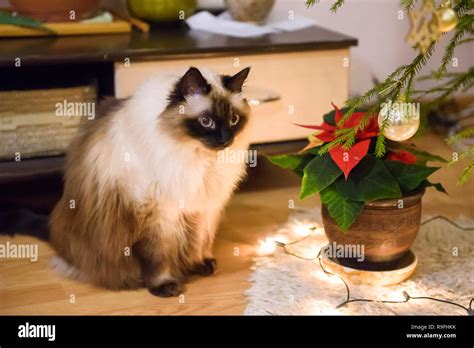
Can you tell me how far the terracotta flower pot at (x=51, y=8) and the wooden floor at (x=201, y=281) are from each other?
2.40ft

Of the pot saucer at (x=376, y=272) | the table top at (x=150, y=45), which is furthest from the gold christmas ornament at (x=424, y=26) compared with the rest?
the table top at (x=150, y=45)

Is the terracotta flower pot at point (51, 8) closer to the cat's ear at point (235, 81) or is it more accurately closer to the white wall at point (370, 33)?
the cat's ear at point (235, 81)

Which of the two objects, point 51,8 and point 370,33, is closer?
point 51,8

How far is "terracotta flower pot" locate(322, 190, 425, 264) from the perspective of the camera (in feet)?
5.68

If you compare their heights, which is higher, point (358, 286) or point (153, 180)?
point (153, 180)

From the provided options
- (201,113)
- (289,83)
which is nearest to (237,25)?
(289,83)

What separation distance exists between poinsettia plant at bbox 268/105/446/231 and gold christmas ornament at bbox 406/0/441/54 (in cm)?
41

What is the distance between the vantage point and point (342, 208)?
171cm

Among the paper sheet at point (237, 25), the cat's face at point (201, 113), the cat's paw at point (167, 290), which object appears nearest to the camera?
the cat's face at point (201, 113)

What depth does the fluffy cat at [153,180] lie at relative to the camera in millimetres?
1670

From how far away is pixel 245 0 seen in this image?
95.0 inches

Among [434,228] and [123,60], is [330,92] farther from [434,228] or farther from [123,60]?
[123,60]

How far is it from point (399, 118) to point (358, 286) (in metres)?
0.50

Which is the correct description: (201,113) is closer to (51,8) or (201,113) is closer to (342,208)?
(342,208)
